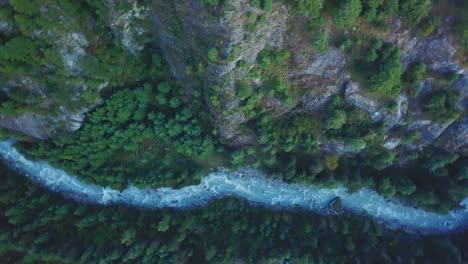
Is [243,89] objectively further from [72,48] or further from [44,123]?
[44,123]

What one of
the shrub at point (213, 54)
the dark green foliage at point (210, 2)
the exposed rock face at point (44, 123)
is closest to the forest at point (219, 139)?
the shrub at point (213, 54)

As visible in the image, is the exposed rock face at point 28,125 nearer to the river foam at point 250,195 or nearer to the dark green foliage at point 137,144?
the dark green foliage at point 137,144

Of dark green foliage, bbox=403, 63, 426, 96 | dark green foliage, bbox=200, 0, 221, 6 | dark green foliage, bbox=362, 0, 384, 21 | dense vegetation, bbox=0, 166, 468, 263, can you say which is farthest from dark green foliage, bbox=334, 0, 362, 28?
dense vegetation, bbox=0, 166, 468, 263

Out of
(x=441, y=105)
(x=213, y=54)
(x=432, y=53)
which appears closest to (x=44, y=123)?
(x=213, y=54)

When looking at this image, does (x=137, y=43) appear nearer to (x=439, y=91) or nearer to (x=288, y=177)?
(x=288, y=177)

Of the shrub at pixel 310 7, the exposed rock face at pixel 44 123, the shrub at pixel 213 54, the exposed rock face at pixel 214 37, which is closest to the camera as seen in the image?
the exposed rock face at pixel 214 37

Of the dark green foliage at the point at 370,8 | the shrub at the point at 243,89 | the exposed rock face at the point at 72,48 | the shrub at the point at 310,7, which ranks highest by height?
the exposed rock face at the point at 72,48

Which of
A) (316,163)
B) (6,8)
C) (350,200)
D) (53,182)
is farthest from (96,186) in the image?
(350,200)

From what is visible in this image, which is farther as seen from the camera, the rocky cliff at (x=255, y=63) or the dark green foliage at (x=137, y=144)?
the dark green foliage at (x=137, y=144)
